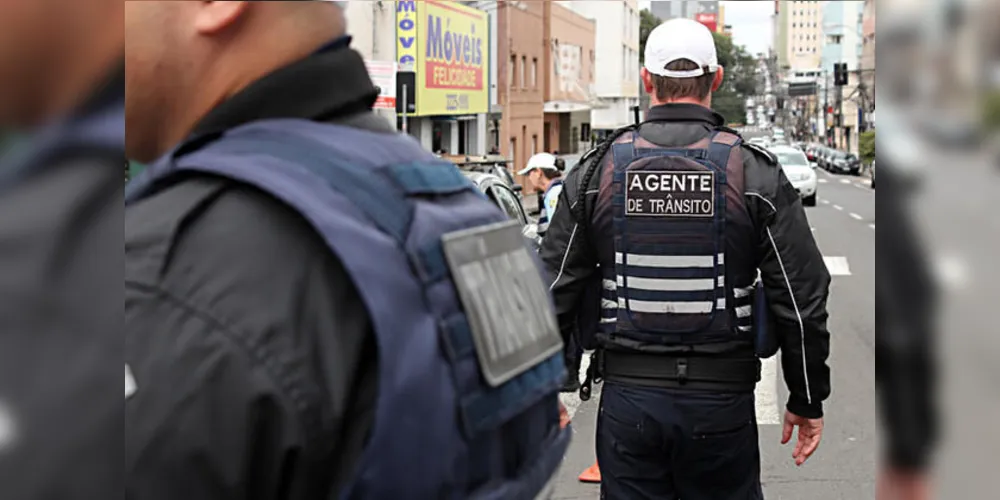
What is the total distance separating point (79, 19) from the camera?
3.06ft

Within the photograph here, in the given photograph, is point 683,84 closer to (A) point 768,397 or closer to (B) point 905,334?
(B) point 905,334

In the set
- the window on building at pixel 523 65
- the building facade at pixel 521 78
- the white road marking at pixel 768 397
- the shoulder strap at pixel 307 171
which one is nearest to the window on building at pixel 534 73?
the building facade at pixel 521 78

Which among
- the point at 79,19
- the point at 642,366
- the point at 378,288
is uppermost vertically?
the point at 79,19

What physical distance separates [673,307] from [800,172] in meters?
27.1

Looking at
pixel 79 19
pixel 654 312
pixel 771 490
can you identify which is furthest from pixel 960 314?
pixel 771 490

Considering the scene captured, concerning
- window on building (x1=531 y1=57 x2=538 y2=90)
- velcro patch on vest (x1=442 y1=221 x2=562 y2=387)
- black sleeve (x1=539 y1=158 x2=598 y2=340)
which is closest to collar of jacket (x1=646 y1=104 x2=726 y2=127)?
black sleeve (x1=539 y1=158 x2=598 y2=340)

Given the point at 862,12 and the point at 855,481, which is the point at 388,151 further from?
the point at 855,481

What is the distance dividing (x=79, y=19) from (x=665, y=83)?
2.65 metres

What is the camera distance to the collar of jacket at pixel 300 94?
52.9 inches

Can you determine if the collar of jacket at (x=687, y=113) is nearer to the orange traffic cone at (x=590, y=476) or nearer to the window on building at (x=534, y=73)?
the orange traffic cone at (x=590, y=476)

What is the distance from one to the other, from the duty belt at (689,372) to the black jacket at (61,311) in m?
2.40

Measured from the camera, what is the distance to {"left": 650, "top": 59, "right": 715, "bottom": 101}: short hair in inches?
134

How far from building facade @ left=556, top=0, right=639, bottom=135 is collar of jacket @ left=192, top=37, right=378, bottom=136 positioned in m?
49.4

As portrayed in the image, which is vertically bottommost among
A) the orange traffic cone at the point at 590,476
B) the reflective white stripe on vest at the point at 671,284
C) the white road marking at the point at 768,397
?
the orange traffic cone at the point at 590,476
